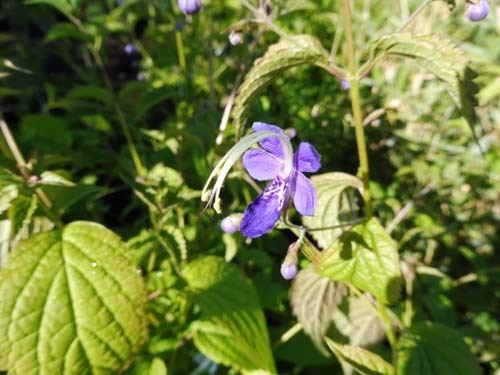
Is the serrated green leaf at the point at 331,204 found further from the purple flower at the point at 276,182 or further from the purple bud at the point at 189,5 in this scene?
the purple bud at the point at 189,5

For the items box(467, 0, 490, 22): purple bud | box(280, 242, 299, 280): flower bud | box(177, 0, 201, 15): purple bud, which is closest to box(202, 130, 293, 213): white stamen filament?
box(280, 242, 299, 280): flower bud

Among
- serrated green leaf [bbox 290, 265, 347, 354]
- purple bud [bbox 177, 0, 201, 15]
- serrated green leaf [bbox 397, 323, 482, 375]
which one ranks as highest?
purple bud [bbox 177, 0, 201, 15]

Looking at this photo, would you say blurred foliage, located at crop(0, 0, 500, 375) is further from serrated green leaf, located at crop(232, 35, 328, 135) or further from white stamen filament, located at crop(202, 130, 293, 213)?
white stamen filament, located at crop(202, 130, 293, 213)

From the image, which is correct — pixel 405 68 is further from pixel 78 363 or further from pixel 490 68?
pixel 78 363

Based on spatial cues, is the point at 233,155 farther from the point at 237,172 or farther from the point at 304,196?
the point at 237,172

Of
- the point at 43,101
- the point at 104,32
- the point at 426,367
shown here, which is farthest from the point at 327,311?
the point at 43,101
